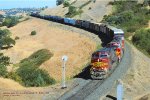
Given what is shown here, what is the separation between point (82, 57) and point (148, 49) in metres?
10.9

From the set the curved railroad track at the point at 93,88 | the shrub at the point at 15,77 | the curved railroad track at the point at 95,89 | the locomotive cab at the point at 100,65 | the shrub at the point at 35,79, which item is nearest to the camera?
the curved railroad track at the point at 95,89

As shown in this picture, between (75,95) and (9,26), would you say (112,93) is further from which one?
(9,26)

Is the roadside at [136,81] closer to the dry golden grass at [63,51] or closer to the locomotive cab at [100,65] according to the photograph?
the locomotive cab at [100,65]

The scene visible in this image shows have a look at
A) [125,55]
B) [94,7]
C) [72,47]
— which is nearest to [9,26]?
[94,7]

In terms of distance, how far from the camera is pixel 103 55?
3444cm

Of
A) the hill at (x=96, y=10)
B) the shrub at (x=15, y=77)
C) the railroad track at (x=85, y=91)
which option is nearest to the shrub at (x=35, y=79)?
the shrub at (x=15, y=77)

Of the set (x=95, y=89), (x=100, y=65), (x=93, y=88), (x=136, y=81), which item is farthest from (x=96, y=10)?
(x=95, y=89)

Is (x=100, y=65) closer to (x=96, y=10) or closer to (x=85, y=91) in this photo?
(x=85, y=91)

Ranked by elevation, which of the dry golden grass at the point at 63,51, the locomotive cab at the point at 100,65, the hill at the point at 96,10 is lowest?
the dry golden grass at the point at 63,51

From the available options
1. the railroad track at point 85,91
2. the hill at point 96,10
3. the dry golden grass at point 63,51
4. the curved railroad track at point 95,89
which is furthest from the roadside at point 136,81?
the hill at point 96,10

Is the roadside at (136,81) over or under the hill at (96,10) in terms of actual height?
under

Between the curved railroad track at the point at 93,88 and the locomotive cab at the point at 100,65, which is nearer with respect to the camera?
the curved railroad track at the point at 93,88

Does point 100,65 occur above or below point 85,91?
above

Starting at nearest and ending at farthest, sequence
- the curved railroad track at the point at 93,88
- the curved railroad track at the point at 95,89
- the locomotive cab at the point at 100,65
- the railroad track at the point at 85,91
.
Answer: the railroad track at the point at 85,91 < the curved railroad track at the point at 95,89 < the curved railroad track at the point at 93,88 < the locomotive cab at the point at 100,65
